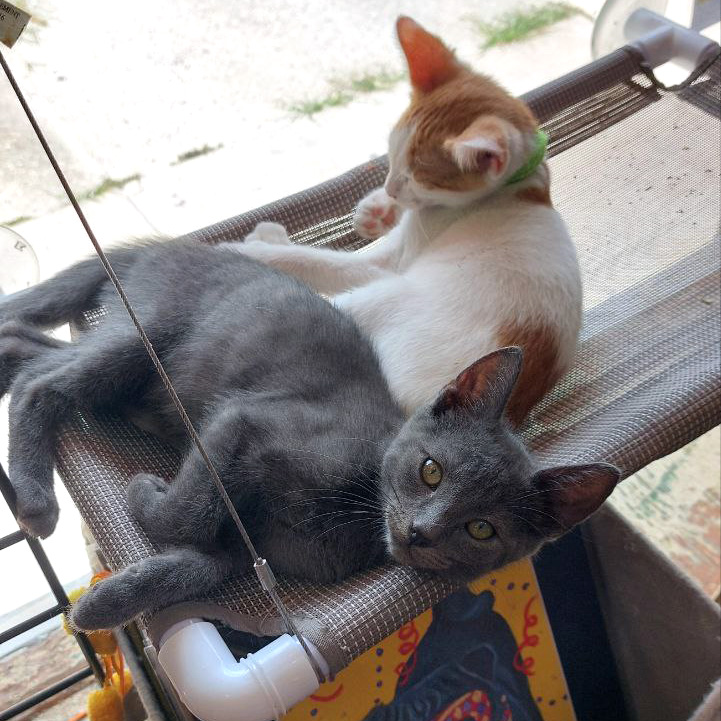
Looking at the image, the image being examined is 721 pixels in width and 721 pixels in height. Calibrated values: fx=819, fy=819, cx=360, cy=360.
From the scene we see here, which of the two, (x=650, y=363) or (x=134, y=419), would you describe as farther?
(x=650, y=363)

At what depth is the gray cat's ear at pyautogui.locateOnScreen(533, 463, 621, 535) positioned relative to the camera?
843 mm

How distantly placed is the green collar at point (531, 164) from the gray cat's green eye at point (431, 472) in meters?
0.56

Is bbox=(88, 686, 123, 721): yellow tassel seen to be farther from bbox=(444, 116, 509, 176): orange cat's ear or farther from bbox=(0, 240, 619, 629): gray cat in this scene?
bbox=(444, 116, 509, 176): orange cat's ear

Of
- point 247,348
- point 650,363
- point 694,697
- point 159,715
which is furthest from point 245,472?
point 694,697

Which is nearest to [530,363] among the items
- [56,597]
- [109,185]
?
[56,597]

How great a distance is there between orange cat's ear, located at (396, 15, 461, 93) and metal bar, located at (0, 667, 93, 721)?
1.10 meters

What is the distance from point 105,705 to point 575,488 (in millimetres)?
819

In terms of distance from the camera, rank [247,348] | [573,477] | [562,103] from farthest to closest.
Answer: [562,103], [247,348], [573,477]

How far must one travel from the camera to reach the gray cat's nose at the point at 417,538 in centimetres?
85

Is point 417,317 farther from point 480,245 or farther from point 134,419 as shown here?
point 134,419

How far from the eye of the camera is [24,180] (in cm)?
119

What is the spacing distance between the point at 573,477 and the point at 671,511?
1.04 meters

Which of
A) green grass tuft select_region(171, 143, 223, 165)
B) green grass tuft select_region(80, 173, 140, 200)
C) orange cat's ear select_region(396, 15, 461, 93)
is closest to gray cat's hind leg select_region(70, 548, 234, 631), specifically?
orange cat's ear select_region(396, 15, 461, 93)

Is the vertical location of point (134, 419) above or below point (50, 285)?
below
